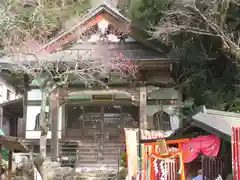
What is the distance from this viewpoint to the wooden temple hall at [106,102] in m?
18.5

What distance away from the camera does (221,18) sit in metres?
15.0

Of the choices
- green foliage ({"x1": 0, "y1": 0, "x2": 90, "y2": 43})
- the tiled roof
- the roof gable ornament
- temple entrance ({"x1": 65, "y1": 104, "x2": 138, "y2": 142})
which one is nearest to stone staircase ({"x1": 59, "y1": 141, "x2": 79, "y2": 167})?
temple entrance ({"x1": 65, "y1": 104, "x2": 138, "y2": 142})

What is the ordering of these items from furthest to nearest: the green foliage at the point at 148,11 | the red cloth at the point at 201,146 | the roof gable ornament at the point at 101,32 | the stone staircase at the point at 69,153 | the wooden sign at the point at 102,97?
the wooden sign at the point at 102,97, the roof gable ornament at the point at 101,32, the green foliage at the point at 148,11, the stone staircase at the point at 69,153, the red cloth at the point at 201,146

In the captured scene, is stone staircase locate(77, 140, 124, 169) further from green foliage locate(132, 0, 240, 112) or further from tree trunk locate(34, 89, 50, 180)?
tree trunk locate(34, 89, 50, 180)

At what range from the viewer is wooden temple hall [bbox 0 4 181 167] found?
1847 centimetres

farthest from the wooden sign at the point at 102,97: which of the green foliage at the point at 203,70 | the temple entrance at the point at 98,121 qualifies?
the green foliage at the point at 203,70

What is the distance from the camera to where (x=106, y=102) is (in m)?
19.9

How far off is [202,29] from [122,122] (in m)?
6.62

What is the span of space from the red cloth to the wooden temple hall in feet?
25.1

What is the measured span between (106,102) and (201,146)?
34.3 ft

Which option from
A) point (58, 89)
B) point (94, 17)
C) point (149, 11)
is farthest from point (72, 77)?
point (149, 11)

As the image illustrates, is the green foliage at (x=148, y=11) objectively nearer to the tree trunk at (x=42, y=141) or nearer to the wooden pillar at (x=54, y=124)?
the wooden pillar at (x=54, y=124)

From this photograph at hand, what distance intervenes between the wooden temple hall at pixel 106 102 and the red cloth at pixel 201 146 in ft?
25.1

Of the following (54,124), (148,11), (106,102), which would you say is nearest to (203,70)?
(148,11)
